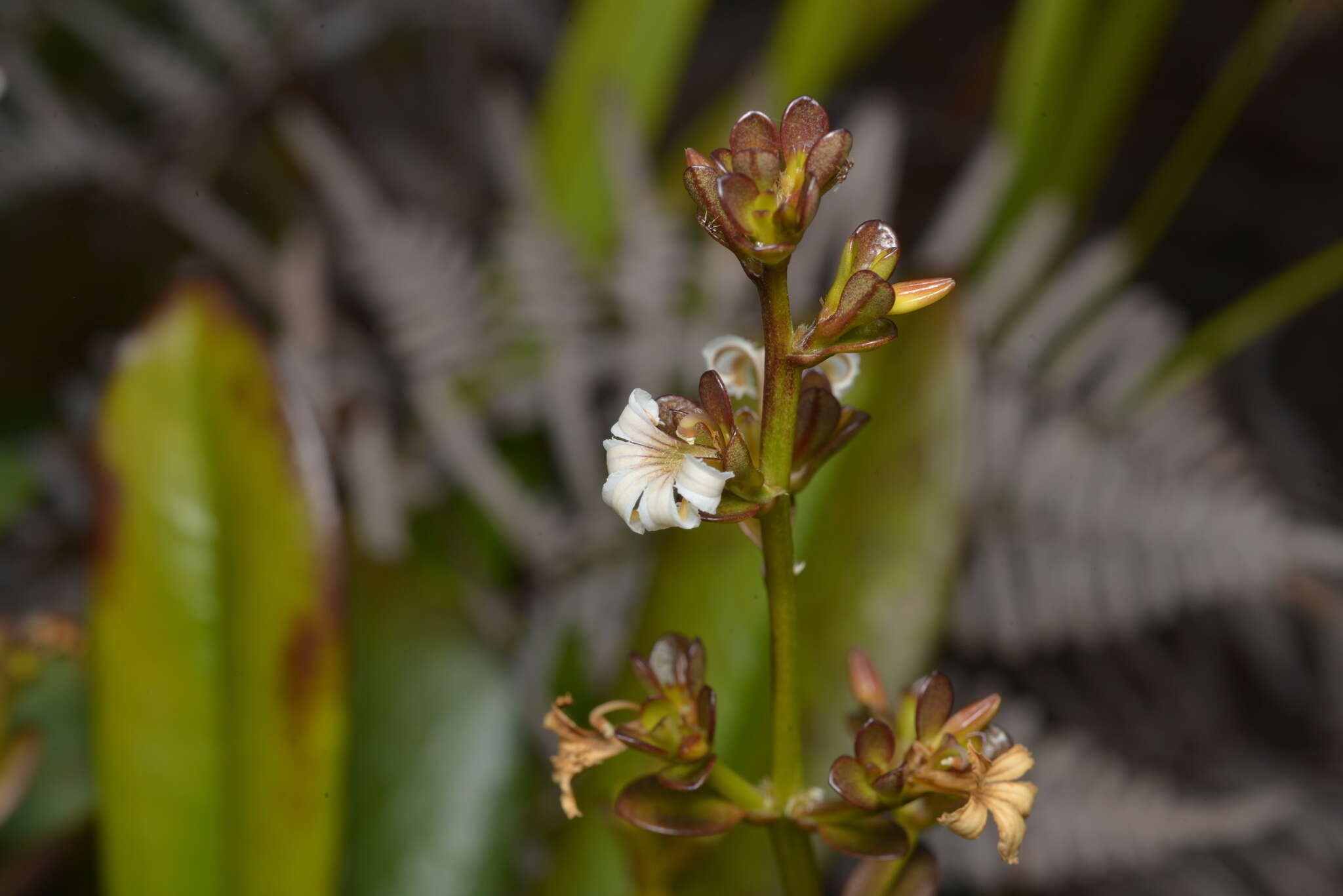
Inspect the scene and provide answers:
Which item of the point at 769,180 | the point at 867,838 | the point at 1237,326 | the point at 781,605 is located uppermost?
the point at 769,180

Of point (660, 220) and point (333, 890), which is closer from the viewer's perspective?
point (333, 890)

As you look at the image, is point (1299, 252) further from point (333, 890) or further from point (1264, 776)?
point (333, 890)

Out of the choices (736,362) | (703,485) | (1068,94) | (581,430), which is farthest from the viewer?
(1068,94)

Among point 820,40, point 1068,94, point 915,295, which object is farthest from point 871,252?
point 1068,94

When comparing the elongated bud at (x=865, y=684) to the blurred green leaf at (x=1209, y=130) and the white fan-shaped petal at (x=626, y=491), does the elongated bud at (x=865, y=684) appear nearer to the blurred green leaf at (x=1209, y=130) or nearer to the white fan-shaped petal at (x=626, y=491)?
the white fan-shaped petal at (x=626, y=491)

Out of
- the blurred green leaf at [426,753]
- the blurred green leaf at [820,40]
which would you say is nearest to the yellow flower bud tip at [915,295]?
the blurred green leaf at [426,753]

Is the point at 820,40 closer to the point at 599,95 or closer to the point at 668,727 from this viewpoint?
the point at 599,95

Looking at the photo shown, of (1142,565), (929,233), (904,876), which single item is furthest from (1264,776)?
(904,876)
